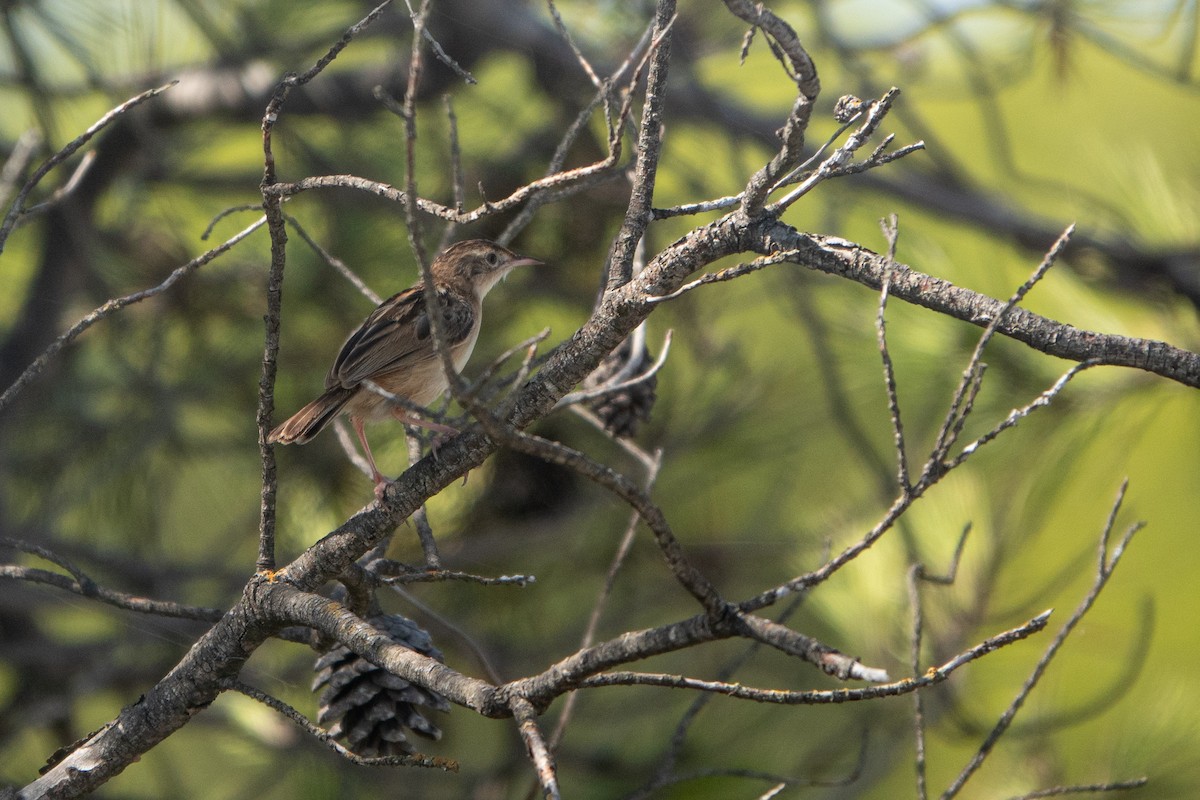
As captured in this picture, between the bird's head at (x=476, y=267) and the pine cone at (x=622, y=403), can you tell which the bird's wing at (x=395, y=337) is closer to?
the bird's head at (x=476, y=267)

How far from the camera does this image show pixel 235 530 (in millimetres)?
5141

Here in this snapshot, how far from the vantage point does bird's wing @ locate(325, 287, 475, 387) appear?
3305mm

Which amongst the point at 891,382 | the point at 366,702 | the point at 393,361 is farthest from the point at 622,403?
the point at 891,382

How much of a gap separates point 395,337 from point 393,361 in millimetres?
75

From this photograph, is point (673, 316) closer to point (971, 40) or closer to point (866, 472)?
point (866, 472)

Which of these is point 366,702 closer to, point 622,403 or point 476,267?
point 622,403

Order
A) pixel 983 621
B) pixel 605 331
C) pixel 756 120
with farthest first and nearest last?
pixel 756 120
pixel 983 621
pixel 605 331

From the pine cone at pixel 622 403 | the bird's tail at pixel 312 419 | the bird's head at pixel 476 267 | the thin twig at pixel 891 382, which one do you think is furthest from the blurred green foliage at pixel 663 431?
the thin twig at pixel 891 382

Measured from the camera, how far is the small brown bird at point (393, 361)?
121 inches

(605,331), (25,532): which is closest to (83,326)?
(605,331)

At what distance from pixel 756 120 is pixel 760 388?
4.01ft

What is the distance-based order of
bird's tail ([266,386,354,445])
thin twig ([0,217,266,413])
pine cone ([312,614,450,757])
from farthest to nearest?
bird's tail ([266,386,354,445]) → pine cone ([312,614,450,757]) → thin twig ([0,217,266,413])

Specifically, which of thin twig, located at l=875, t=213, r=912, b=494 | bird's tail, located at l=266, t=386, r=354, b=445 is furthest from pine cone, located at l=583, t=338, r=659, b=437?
thin twig, located at l=875, t=213, r=912, b=494

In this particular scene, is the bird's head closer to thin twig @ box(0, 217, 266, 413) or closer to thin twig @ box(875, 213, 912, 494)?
thin twig @ box(0, 217, 266, 413)
